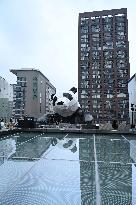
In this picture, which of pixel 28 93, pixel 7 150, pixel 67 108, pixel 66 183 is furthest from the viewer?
pixel 28 93

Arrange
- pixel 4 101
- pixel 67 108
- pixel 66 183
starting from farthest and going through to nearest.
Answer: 1. pixel 4 101
2. pixel 67 108
3. pixel 66 183

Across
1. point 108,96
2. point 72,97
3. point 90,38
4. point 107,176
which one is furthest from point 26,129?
point 90,38

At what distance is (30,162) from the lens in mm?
6691

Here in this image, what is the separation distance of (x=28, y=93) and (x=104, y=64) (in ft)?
165

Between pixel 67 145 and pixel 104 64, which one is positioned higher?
pixel 104 64

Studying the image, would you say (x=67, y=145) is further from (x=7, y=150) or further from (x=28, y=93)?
(x=28, y=93)

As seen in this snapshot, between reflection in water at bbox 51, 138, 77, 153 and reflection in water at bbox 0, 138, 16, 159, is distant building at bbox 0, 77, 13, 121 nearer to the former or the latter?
reflection in water at bbox 51, 138, 77, 153

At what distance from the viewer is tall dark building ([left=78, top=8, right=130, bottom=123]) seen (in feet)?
326

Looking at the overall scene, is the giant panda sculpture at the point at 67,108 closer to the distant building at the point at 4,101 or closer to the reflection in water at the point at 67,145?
the reflection in water at the point at 67,145

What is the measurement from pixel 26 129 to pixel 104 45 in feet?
280

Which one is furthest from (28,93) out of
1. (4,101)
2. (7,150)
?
(7,150)

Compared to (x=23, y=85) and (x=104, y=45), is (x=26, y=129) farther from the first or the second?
(x=23, y=85)

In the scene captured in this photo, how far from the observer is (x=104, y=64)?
338 feet

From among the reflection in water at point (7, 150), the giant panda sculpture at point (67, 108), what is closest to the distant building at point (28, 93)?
the giant panda sculpture at point (67, 108)
